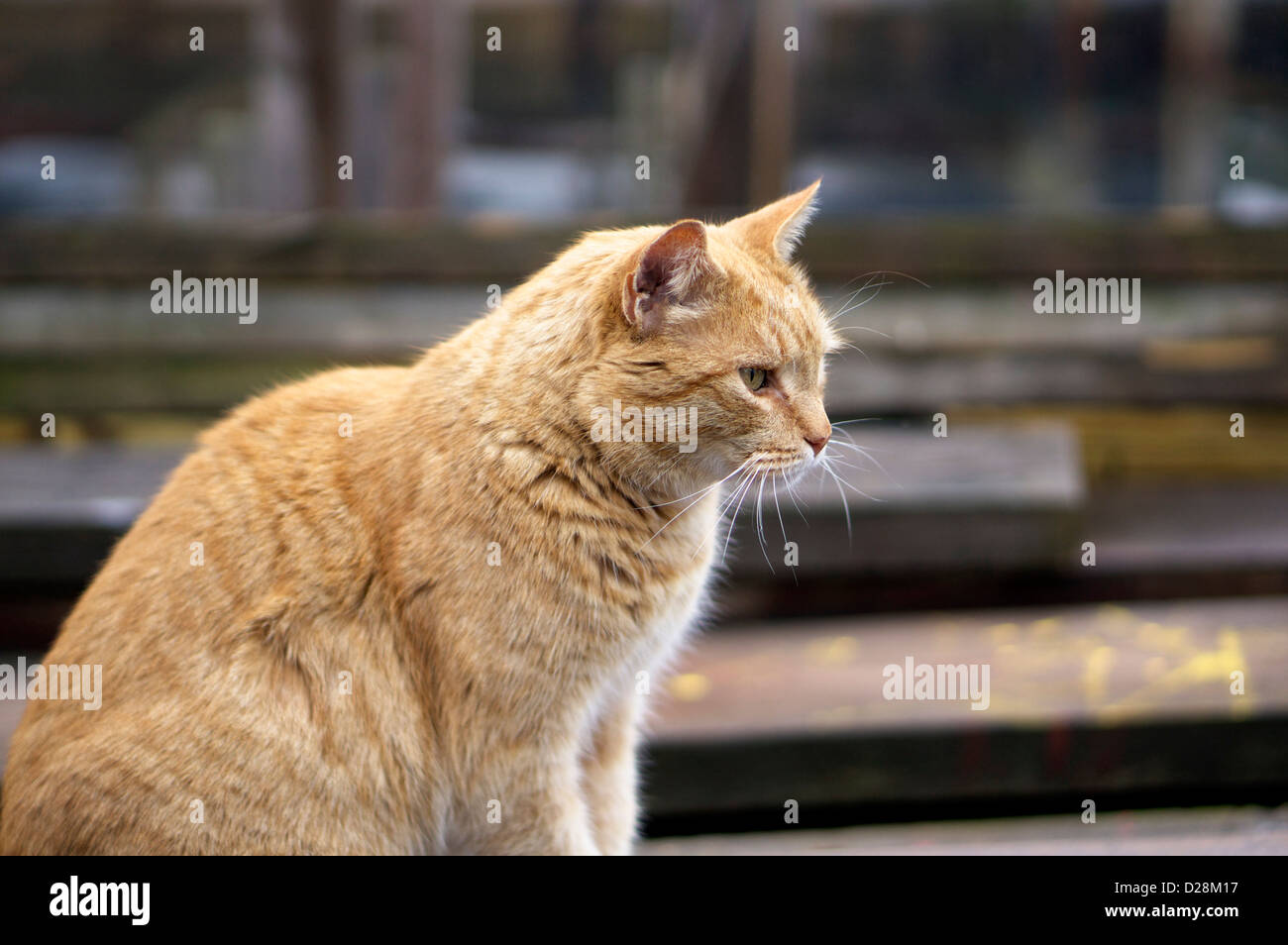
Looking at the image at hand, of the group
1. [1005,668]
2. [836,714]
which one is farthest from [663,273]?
[1005,668]

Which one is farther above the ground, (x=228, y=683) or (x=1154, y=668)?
(x=228, y=683)

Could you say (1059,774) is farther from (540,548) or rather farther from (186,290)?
(186,290)

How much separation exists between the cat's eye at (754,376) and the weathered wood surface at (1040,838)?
1.06m

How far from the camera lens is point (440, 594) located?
1790mm

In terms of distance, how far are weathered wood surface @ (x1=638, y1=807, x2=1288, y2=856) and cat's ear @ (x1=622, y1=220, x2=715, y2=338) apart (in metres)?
1.18

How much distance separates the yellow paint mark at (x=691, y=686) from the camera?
287 cm

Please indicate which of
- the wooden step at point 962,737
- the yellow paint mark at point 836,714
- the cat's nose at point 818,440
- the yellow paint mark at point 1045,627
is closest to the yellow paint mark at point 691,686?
the wooden step at point 962,737

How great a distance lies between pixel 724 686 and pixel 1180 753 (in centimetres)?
111

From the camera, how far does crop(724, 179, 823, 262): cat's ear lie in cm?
199

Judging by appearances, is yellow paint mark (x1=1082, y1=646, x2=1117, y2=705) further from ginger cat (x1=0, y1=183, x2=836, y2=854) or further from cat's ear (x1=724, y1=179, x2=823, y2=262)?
cat's ear (x1=724, y1=179, x2=823, y2=262)

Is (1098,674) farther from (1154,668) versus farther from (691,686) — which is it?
(691,686)

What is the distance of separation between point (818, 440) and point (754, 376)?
0.16 metres

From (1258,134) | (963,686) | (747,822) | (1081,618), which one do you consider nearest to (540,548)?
(747,822)

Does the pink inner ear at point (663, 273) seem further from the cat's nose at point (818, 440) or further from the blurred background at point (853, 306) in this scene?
the blurred background at point (853, 306)
